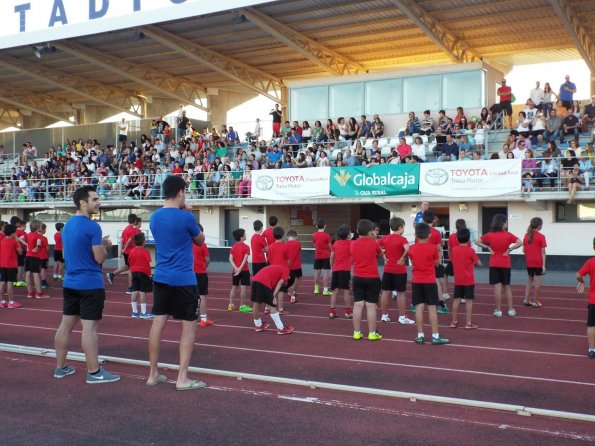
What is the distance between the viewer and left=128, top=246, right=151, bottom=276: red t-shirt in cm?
1263

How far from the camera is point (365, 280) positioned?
977 centimetres

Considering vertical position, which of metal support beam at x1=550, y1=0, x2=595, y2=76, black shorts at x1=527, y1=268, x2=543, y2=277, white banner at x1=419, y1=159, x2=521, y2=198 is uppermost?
metal support beam at x1=550, y1=0, x2=595, y2=76

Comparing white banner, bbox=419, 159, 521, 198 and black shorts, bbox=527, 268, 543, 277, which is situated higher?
white banner, bbox=419, 159, 521, 198

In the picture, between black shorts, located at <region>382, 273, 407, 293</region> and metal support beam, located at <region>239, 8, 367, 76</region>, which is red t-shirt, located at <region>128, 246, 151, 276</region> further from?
metal support beam, located at <region>239, 8, 367, 76</region>

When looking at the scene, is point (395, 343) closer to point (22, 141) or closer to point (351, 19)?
point (351, 19)

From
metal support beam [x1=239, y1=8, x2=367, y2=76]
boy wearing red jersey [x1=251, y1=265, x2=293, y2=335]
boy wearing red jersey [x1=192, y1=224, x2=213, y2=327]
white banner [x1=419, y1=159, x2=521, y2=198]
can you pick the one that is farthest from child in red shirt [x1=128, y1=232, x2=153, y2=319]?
metal support beam [x1=239, y1=8, x2=367, y2=76]

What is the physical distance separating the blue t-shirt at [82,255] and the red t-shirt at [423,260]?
15.0 ft

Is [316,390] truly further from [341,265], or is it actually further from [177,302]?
[341,265]

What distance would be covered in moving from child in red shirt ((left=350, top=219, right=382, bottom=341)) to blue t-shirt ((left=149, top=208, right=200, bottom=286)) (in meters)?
3.73

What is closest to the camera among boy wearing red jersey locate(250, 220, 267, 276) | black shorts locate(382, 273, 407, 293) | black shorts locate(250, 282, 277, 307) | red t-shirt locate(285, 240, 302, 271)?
black shorts locate(250, 282, 277, 307)

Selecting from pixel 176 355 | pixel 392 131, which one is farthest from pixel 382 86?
pixel 176 355

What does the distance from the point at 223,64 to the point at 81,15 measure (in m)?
7.09

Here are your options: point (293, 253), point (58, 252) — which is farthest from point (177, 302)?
point (58, 252)

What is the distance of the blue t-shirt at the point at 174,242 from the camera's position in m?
6.52
